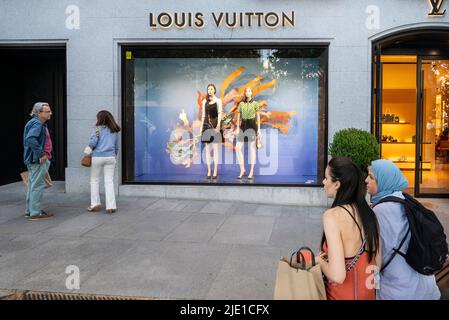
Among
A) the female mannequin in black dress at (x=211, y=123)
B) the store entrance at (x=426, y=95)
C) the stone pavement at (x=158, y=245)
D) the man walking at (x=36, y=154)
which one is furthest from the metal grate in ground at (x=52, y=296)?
the store entrance at (x=426, y=95)

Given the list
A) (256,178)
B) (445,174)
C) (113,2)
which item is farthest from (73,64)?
(445,174)

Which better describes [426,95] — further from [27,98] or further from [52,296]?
[27,98]

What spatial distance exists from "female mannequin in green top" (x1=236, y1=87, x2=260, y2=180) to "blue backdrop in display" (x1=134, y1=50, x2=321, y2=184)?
0.47 feet

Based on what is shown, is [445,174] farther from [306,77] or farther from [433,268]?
[433,268]

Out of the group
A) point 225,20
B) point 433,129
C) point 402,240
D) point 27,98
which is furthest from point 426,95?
point 27,98

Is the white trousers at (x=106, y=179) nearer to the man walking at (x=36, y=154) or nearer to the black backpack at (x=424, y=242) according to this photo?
the man walking at (x=36, y=154)

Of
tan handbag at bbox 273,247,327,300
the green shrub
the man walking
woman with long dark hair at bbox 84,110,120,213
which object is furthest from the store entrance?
tan handbag at bbox 273,247,327,300

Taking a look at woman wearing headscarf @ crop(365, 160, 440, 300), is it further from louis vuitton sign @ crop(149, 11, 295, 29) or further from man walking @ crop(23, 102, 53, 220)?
louis vuitton sign @ crop(149, 11, 295, 29)

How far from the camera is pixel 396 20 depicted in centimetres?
994

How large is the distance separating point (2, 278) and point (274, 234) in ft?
12.7

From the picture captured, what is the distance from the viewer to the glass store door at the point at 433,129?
11.1 m

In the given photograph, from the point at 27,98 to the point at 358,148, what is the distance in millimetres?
8765

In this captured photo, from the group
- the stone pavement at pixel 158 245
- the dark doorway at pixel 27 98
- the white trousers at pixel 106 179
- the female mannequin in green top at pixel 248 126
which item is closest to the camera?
the stone pavement at pixel 158 245

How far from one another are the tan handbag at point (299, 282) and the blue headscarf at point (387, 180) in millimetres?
827
